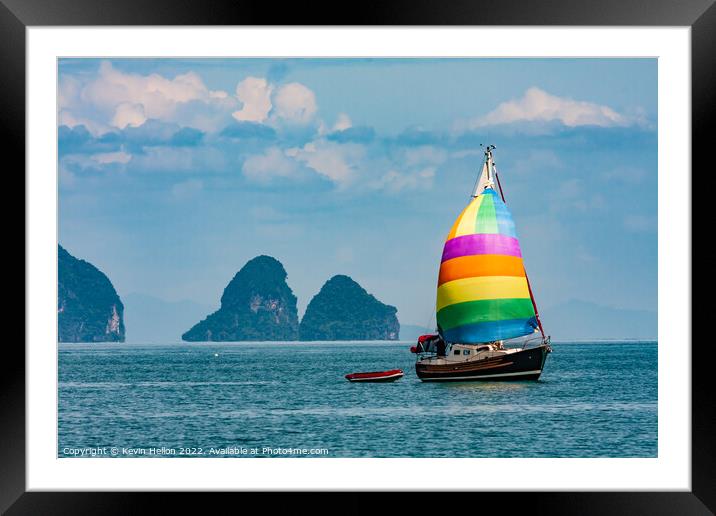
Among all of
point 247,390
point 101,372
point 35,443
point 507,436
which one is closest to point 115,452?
point 507,436

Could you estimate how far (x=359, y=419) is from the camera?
34500 mm

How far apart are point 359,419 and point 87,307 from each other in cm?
12936

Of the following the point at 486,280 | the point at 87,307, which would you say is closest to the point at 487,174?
the point at 486,280

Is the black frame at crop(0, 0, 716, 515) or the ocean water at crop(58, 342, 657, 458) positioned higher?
the black frame at crop(0, 0, 716, 515)

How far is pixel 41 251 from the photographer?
530 inches

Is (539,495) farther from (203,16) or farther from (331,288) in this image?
(331,288)

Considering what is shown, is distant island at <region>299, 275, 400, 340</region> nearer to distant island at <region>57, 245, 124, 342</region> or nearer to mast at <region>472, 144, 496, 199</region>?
distant island at <region>57, 245, 124, 342</region>

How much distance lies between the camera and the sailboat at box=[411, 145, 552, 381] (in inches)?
1651

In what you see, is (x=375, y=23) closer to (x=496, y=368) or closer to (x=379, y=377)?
(x=496, y=368)

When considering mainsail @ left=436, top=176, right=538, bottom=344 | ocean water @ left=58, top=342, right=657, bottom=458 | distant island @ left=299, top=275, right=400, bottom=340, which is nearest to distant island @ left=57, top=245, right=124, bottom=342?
distant island @ left=299, top=275, right=400, bottom=340

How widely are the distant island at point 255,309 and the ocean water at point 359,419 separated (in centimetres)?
11476

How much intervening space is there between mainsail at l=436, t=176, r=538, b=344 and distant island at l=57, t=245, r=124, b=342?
393 feet

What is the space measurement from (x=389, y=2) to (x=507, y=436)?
19.6m

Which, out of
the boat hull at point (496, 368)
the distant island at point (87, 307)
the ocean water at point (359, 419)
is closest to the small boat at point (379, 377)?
the ocean water at point (359, 419)
